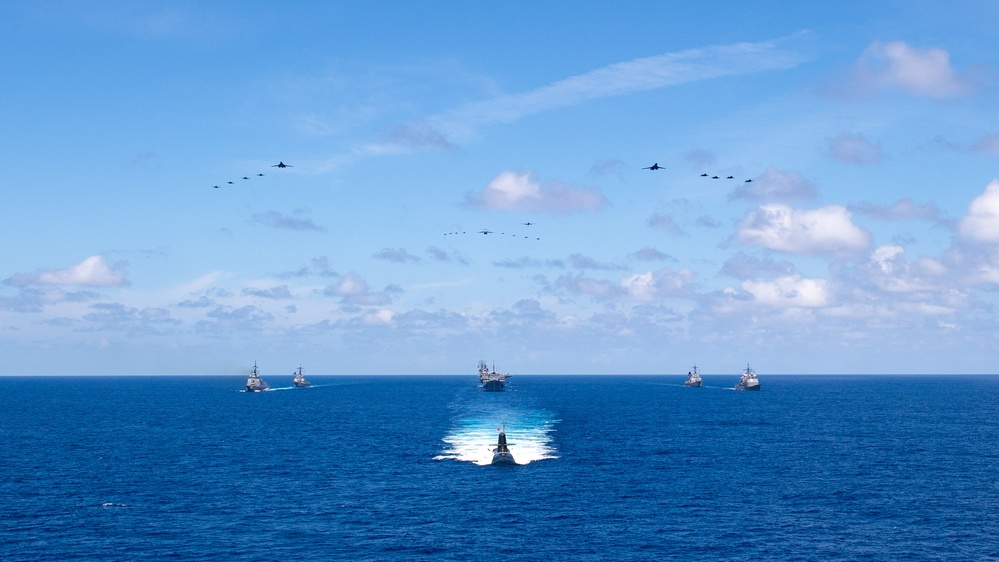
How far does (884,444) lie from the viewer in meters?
163

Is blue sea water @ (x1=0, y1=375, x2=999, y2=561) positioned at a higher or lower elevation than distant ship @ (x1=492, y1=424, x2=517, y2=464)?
lower

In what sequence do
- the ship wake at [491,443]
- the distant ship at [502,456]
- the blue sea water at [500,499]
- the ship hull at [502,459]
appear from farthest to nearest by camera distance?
the ship wake at [491,443]
the distant ship at [502,456]
the ship hull at [502,459]
the blue sea water at [500,499]

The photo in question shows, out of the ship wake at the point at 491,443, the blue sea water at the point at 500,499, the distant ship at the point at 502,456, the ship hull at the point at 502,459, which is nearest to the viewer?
the blue sea water at the point at 500,499

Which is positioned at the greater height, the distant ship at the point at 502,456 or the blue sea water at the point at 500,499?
the distant ship at the point at 502,456

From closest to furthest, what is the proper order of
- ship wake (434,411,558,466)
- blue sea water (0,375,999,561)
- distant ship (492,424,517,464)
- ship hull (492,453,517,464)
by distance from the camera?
blue sea water (0,375,999,561)
ship hull (492,453,517,464)
distant ship (492,424,517,464)
ship wake (434,411,558,466)

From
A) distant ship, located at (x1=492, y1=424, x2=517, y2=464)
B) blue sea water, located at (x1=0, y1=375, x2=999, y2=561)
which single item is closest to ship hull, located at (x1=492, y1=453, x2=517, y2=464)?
distant ship, located at (x1=492, y1=424, x2=517, y2=464)

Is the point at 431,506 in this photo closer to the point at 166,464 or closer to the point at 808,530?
the point at 808,530

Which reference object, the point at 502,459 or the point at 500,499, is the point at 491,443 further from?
the point at 500,499

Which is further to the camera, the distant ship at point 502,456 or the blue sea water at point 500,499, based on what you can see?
the distant ship at point 502,456

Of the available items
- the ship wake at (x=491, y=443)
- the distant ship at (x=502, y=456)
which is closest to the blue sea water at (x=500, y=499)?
the ship wake at (x=491, y=443)

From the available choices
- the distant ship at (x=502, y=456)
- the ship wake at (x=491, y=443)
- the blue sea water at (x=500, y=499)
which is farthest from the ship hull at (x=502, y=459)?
the ship wake at (x=491, y=443)

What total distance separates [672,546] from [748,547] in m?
7.30

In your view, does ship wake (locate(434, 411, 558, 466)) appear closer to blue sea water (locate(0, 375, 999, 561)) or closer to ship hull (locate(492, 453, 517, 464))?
blue sea water (locate(0, 375, 999, 561))

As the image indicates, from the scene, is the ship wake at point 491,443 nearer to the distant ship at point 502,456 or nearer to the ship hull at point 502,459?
the distant ship at point 502,456
